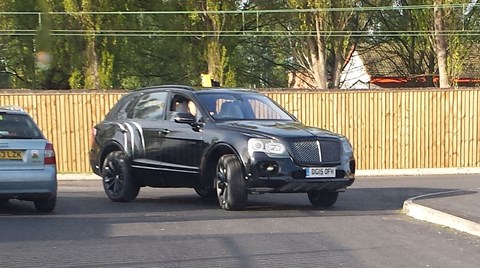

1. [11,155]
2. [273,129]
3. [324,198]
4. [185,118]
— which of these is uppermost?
[185,118]

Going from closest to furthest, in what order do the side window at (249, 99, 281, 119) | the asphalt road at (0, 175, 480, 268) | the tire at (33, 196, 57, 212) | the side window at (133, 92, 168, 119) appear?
the asphalt road at (0, 175, 480, 268) < the tire at (33, 196, 57, 212) < the side window at (249, 99, 281, 119) < the side window at (133, 92, 168, 119)

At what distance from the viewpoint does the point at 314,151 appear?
10.6 meters

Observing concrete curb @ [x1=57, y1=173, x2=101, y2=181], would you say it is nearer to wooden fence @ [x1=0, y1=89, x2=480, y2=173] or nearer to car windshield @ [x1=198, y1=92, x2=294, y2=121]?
wooden fence @ [x1=0, y1=89, x2=480, y2=173]

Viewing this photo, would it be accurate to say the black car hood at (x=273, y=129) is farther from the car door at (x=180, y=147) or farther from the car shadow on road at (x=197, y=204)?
the car shadow on road at (x=197, y=204)

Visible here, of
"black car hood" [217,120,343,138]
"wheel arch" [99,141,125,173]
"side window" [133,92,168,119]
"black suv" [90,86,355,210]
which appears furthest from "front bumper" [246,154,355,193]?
"wheel arch" [99,141,125,173]

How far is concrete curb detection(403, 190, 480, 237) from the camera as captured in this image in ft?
30.8

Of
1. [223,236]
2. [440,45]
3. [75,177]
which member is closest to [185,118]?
[223,236]

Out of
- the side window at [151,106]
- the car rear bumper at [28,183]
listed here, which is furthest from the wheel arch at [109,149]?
the car rear bumper at [28,183]

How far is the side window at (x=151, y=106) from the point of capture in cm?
1214

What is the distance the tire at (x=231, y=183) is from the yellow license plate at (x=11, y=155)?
2.68 meters

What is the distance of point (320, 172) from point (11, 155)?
4106 millimetres

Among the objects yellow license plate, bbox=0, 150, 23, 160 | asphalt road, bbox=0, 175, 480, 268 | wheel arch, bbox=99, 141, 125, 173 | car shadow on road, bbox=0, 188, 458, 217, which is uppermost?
yellow license plate, bbox=0, 150, 23, 160

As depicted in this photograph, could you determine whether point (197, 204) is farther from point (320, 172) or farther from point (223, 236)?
point (223, 236)

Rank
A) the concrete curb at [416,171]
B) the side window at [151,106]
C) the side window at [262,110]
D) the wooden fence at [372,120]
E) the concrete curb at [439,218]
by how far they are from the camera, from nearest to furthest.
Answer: the concrete curb at [439,218]
the side window at [262,110]
the side window at [151,106]
the concrete curb at [416,171]
the wooden fence at [372,120]
